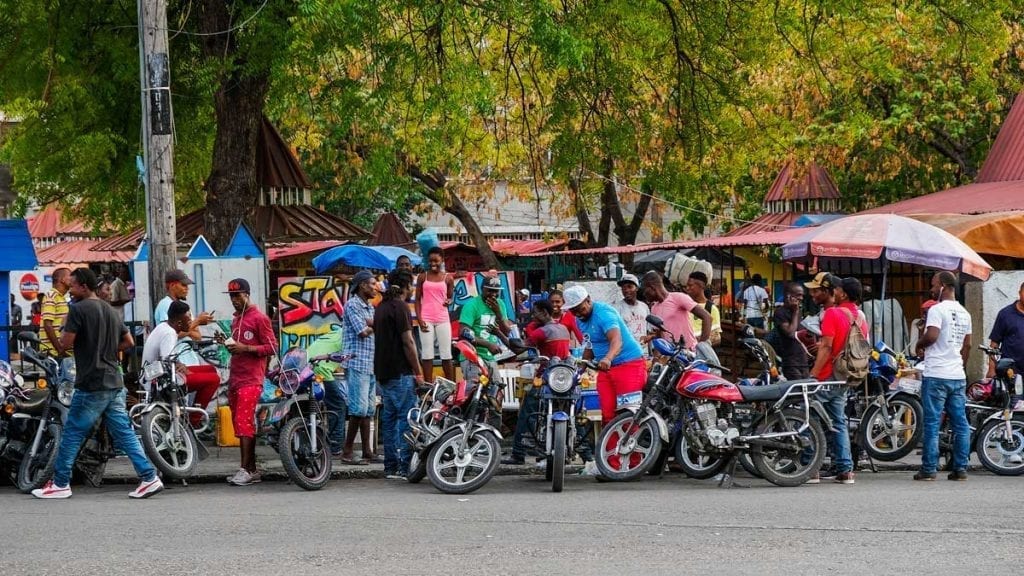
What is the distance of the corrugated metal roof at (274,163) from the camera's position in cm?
2025

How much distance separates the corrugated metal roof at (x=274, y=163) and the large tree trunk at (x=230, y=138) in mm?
3341

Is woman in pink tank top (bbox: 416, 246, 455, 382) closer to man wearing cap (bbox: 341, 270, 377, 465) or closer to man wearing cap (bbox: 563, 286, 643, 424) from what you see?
man wearing cap (bbox: 341, 270, 377, 465)

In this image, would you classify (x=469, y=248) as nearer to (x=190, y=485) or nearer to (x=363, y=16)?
(x=363, y=16)

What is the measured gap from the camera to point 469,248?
110 ft

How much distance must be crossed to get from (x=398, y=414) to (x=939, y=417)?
4775mm

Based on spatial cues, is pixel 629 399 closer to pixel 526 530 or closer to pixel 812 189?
pixel 526 530

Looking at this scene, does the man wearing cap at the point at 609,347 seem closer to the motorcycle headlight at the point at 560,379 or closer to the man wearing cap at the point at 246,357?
the motorcycle headlight at the point at 560,379

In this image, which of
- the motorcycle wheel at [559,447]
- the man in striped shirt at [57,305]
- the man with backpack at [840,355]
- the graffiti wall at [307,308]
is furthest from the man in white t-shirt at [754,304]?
the motorcycle wheel at [559,447]

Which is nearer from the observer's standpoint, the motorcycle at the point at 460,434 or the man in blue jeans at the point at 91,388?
the man in blue jeans at the point at 91,388

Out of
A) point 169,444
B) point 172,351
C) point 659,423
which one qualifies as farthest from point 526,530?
point 172,351

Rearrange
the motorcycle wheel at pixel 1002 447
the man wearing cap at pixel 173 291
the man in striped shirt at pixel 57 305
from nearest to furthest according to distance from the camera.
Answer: the motorcycle wheel at pixel 1002 447, the man wearing cap at pixel 173 291, the man in striped shirt at pixel 57 305

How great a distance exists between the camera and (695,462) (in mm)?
11992

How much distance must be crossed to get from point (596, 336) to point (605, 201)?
22026 mm

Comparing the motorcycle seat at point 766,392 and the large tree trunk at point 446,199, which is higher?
the large tree trunk at point 446,199
